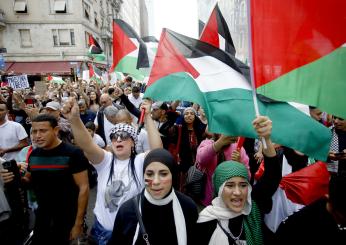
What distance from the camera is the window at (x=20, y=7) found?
27391 mm

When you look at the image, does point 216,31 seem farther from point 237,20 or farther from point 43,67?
point 237,20

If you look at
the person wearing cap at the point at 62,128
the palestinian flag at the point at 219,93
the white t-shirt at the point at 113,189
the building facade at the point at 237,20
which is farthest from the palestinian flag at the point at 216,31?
the building facade at the point at 237,20

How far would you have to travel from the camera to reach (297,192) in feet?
7.39

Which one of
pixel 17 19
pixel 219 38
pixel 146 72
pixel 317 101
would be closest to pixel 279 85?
pixel 317 101

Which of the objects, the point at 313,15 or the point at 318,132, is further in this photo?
the point at 318,132

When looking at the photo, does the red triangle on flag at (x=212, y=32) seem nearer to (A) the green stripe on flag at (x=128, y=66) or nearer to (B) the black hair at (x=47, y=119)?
(A) the green stripe on flag at (x=128, y=66)

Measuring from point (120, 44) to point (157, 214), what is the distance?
3.85m

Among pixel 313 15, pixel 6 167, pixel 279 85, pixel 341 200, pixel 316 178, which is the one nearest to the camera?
pixel 341 200

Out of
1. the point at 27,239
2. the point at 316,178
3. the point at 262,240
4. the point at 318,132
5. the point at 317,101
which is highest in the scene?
the point at 317,101

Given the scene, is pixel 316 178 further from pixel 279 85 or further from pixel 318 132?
pixel 279 85

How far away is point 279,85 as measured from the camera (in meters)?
2.09

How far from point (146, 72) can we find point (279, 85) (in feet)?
10.5

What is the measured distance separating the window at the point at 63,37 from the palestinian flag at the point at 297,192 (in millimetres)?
29589

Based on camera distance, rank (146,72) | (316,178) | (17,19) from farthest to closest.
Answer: (17,19) < (146,72) < (316,178)
